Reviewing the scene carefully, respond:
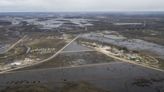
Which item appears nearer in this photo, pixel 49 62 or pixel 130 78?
pixel 130 78

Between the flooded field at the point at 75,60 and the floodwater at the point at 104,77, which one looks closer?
the floodwater at the point at 104,77

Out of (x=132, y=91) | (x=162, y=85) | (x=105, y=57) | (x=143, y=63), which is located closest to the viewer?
(x=132, y=91)

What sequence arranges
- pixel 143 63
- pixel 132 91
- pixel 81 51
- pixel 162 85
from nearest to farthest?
1. pixel 132 91
2. pixel 162 85
3. pixel 143 63
4. pixel 81 51

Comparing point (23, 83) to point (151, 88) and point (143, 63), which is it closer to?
point (151, 88)

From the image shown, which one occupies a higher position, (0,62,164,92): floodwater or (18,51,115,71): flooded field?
(0,62,164,92): floodwater

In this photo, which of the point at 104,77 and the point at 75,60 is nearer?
the point at 104,77

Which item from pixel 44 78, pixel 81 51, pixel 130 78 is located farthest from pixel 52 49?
pixel 130 78

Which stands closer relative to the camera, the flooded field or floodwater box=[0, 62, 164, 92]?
floodwater box=[0, 62, 164, 92]
